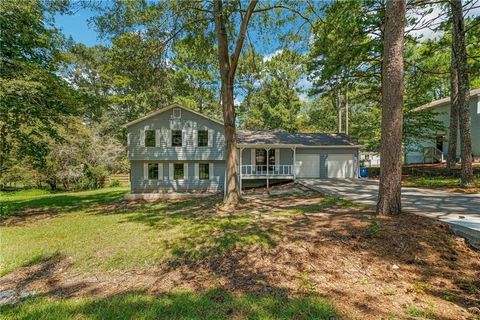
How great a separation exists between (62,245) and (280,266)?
19.2 feet

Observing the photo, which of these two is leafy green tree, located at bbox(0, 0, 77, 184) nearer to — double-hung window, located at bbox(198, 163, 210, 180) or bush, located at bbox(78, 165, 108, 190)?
double-hung window, located at bbox(198, 163, 210, 180)

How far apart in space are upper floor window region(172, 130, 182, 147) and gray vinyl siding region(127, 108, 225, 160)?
0.77 feet

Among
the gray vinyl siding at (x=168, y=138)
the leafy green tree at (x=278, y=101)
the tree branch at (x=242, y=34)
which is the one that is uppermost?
the leafy green tree at (x=278, y=101)

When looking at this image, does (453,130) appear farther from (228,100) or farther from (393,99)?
(228,100)

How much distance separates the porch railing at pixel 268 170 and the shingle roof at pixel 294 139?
1.75 meters

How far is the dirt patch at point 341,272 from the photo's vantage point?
312 cm

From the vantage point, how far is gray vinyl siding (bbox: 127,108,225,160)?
52.9 feet

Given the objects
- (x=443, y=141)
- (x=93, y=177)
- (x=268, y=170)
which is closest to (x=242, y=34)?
(x=268, y=170)

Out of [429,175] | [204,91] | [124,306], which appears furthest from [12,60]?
[429,175]

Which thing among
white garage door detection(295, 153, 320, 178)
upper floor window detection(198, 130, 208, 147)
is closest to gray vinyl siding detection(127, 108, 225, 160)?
upper floor window detection(198, 130, 208, 147)

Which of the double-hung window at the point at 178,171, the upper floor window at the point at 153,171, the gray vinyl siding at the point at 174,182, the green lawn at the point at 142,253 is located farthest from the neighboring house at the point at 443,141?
the upper floor window at the point at 153,171

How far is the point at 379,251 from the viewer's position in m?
4.20

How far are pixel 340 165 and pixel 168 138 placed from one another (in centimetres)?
1255

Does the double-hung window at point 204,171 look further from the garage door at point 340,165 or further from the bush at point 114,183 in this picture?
the bush at point 114,183
